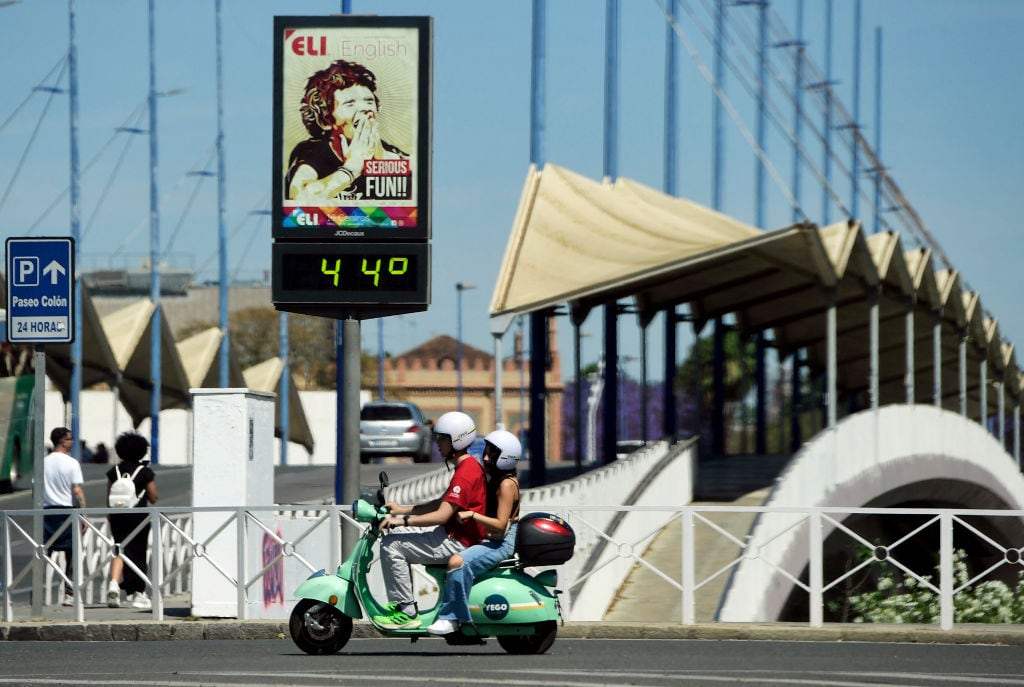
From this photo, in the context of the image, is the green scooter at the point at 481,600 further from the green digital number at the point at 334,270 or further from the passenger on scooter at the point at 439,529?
the green digital number at the point at 334,270

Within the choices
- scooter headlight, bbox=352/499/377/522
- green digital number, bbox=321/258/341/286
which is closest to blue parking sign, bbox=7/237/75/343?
green digital number, bbox=321/258/341/286

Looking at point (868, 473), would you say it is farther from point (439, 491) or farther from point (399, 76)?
point (399, 76)

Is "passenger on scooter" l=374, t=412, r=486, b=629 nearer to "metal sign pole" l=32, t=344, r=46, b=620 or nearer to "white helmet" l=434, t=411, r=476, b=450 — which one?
"white helmet" l=434, t=411, r=476, b=450

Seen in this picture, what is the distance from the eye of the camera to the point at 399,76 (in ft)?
48.8

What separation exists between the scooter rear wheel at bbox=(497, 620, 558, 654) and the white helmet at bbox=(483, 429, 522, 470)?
1002mm

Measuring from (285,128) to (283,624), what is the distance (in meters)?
3.90

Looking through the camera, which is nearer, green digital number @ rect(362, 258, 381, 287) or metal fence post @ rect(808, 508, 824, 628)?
metal fence post @ rect(808, 508, 824, 628)

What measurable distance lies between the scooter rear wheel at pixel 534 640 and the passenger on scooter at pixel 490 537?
1.34 feet

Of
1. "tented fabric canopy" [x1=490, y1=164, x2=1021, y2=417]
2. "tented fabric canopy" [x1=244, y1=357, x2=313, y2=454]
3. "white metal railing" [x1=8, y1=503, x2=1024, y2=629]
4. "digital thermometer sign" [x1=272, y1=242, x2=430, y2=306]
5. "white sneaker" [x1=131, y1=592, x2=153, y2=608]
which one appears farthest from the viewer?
"tented fabric canopy" [x1=244, y1=357, x2=313, y2=454]

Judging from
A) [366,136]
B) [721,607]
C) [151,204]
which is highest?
[151,204]

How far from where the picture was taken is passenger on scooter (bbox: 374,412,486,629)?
11242mm

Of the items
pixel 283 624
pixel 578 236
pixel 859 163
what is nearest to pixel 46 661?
pixel 283 624

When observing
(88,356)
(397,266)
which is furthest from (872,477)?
(88,356)

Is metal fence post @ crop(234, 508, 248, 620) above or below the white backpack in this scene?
below
